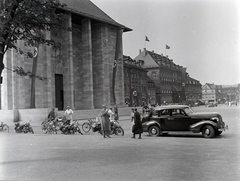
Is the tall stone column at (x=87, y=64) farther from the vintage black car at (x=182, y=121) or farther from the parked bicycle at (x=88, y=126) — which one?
the vintage black car at (x=182, y=121)

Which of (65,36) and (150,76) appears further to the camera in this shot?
(150,76)

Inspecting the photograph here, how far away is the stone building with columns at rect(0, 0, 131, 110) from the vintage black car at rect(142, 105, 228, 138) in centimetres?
2123

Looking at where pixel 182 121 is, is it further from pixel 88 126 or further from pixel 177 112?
pixel 88 126

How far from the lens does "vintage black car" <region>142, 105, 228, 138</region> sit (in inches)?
615

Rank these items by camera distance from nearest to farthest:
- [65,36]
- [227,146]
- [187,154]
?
[187,154] < [227,146] < [65,36]

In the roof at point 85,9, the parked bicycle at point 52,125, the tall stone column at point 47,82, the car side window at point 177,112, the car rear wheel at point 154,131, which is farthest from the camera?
the roof at point 85,9

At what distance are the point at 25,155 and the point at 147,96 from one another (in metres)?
68.4

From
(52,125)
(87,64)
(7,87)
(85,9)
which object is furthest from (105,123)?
(85,9)

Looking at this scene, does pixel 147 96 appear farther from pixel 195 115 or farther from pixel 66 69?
pixel 195 115

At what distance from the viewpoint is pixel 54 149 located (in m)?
12.3

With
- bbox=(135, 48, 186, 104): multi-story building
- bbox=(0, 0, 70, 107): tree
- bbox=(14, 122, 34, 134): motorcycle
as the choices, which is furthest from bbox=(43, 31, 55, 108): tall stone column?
bbox=(135, 48, 186, 104): multi-story building

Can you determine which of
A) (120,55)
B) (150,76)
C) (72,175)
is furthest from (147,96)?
(72,175)

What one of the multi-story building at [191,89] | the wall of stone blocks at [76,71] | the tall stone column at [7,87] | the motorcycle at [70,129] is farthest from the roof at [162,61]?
the motorcycle at [70,129]

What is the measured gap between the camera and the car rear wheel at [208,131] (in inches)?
609
